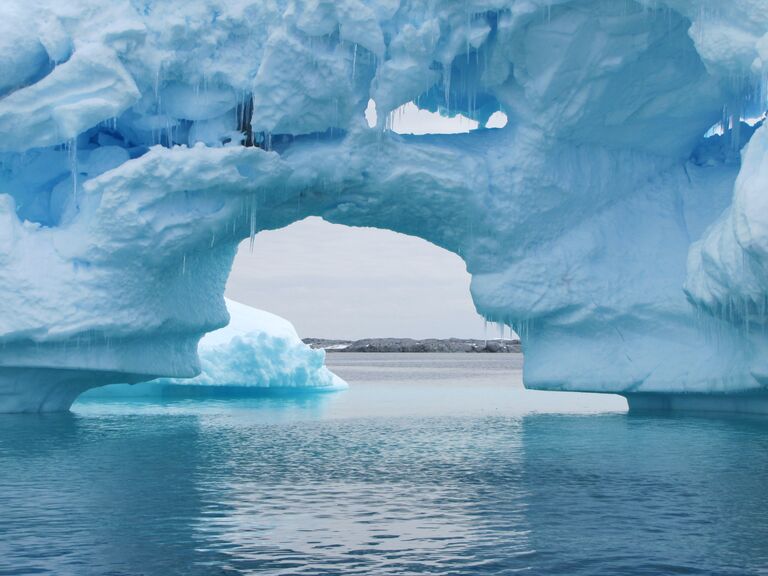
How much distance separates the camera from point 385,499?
27.4 feet

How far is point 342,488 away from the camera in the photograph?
894 cm

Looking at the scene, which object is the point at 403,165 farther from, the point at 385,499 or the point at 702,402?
the point at 385,499

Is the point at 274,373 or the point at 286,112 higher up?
the point at 286,112

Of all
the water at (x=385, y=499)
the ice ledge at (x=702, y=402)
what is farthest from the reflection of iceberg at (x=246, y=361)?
the ice ledge at (x=702, y=402)

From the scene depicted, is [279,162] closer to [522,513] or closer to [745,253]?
[745,253]

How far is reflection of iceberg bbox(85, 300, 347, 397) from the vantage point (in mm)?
25219

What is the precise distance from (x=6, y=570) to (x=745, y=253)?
351 inches

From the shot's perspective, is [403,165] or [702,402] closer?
[403,165]

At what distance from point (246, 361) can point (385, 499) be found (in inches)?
682

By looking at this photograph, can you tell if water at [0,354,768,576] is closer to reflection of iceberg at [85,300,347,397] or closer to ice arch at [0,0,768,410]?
ice arch at [0,0,768,410]

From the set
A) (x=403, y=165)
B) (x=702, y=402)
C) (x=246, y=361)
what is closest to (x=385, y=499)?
(x=403, y=165)

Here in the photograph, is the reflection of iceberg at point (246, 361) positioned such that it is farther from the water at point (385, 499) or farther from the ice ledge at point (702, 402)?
the ice ledge at point (702, 402)

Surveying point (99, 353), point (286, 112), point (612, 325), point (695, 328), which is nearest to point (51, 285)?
point (99, 353)

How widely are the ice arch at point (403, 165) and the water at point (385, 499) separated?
56.8 inches
